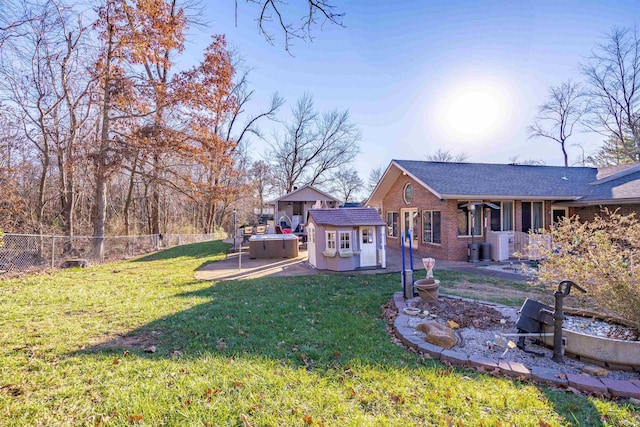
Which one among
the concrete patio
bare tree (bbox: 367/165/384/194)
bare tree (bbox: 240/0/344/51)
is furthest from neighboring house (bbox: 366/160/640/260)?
bare tree (bbox: 367/165/384/194)

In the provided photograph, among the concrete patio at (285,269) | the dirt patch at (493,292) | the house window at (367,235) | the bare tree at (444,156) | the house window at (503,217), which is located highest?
the bare tree at (444,156)

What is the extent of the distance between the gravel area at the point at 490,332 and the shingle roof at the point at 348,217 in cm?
412

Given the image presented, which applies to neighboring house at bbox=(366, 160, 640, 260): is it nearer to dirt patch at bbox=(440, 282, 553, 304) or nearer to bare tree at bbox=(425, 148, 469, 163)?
dirt patch at bbox=(440, 282, 553, 304)

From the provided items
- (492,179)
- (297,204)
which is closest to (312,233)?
(492,179)

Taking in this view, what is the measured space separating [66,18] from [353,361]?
52.2 ft

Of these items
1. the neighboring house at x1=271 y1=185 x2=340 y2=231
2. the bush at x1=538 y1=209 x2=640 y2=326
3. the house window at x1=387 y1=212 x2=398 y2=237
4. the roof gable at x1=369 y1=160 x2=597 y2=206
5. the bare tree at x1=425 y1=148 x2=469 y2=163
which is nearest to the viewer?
the bush at x1=538 y1=209 x2=640 y2=326

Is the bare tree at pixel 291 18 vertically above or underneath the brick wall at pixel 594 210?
above

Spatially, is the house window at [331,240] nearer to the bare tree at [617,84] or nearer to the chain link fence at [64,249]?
the chain link fence at [64,249]

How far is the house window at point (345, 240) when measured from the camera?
32.1ft

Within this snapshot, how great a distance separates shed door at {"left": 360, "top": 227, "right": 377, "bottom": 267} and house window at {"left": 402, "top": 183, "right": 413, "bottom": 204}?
5295 mm

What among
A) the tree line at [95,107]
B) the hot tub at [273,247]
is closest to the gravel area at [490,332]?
the hot tub at [273,247]

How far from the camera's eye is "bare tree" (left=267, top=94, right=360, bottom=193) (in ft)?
114

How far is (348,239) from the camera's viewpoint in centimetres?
985

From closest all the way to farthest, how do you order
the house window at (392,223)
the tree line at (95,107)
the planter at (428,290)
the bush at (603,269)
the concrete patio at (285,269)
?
the bush at (603,269) < the planter at (428,290) < the concrete patio at (285,269) < the tree line at (95,107) < the house window at (392,223)
